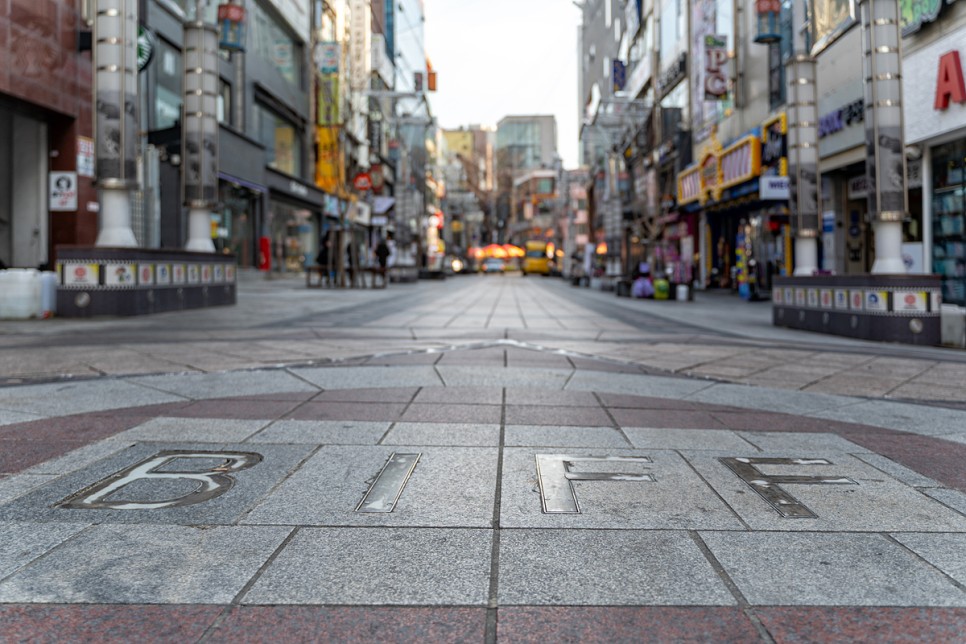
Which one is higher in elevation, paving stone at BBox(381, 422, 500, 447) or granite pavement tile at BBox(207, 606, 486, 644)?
paving stone at BBox(381, 422, 500, 447)

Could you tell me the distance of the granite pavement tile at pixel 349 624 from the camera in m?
1.81

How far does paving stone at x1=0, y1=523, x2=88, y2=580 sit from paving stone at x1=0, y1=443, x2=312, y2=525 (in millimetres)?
76

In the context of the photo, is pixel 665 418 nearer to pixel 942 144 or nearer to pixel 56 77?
pixel 942 144

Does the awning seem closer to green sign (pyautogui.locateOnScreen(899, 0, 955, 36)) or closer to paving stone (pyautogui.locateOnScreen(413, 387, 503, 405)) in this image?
green sign (pyautogui.locateOnScreen(899, 0, 955, 36))

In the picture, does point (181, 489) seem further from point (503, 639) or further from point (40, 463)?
point (503, 639)

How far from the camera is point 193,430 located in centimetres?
415

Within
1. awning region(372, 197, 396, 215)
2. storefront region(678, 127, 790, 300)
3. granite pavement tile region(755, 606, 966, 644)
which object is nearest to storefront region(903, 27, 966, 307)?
storefront region(678, 127, 790, 300)

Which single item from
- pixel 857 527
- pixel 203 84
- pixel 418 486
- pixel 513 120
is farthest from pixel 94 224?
pixel 513 120

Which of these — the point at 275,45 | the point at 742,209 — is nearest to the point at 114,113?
the point at 275,45

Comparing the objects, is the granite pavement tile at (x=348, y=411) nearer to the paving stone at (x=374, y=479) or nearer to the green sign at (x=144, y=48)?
the paving stone at (x=374, y=479)

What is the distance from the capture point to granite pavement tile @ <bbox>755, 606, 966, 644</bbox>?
183 cm

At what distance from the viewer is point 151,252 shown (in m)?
12.3

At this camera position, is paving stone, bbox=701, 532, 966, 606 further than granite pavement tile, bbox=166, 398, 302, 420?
No

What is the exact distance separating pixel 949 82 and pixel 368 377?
44.0 feet
